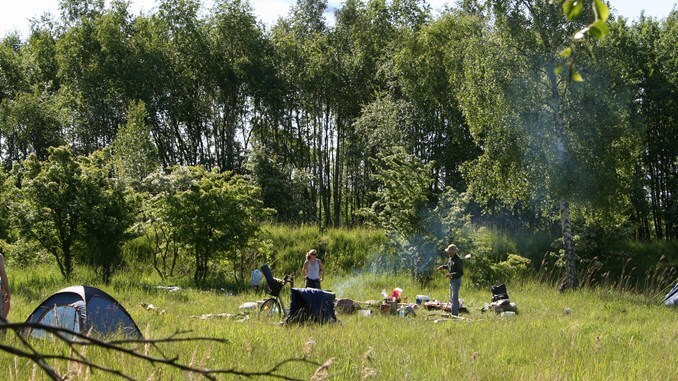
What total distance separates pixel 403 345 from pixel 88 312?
3.78 m

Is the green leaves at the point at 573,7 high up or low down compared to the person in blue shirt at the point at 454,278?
up

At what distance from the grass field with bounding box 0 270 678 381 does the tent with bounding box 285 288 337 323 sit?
1.35 feet

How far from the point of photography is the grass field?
5574 mm

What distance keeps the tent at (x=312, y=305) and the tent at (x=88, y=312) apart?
2628mm

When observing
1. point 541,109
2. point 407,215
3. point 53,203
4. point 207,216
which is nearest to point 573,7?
point 53,203

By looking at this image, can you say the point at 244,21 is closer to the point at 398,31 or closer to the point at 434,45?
the point at 398,31

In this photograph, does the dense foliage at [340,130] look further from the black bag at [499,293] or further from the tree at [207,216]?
the black bag at [499,293]

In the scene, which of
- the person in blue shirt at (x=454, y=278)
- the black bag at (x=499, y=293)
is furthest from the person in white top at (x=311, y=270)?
the black bag at (x=499, y=293)

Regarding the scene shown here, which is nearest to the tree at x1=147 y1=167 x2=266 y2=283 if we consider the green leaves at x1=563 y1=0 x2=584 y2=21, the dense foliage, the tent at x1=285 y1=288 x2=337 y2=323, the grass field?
the dense foliage

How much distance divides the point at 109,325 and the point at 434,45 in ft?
82.9

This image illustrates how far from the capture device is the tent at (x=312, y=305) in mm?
10078

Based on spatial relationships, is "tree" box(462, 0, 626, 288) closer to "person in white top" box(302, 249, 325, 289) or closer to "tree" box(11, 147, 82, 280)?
"person in white top" box(302, 249, 325, 289)

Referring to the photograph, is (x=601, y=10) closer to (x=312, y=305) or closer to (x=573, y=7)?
(x=573, y=7)

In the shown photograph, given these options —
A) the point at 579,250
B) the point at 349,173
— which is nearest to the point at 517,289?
the point at 579,250
